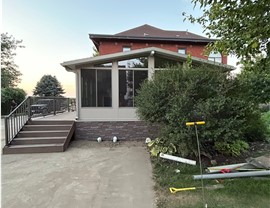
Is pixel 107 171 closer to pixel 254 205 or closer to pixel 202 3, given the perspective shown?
pixel 254 205

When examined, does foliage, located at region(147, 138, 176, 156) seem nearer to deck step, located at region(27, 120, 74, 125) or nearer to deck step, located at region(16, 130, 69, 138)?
deck step, located at region(16, 130, 69, 138)

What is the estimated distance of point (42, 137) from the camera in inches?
285

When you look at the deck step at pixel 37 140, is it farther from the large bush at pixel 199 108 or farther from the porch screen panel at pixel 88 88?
the large bush at pixel 199 108

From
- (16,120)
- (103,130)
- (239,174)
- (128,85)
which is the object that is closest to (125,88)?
(128,85)

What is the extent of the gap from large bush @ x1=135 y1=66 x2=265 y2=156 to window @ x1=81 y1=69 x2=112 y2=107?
318cm

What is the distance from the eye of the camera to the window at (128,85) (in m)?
8.58

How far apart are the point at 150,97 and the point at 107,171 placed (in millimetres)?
2136

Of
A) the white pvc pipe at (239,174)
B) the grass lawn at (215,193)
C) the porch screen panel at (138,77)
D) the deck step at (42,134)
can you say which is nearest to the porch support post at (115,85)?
the porch screen panel at (138,77)

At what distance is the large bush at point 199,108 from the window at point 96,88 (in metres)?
3.18

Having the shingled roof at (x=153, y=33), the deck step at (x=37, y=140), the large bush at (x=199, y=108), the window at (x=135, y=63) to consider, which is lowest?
the deck step at (x=37, y=140)

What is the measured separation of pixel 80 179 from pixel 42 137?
3.54m

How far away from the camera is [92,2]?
451 inches

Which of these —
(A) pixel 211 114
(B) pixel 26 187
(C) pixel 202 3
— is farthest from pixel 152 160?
(C) pixel 202 3

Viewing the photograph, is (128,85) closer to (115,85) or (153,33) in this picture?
(115,85)
